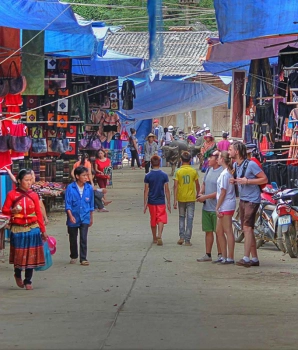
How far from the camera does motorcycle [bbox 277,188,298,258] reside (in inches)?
479

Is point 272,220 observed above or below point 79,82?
below

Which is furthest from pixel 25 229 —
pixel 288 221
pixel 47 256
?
pixel 288 221

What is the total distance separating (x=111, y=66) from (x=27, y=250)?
42.1ft

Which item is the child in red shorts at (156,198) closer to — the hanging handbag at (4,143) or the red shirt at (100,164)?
the hanging handbag at (4,143)

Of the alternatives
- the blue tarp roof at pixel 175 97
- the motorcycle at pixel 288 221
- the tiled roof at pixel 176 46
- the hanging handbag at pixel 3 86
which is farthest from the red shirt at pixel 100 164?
the tiled roof at pixel 176 46

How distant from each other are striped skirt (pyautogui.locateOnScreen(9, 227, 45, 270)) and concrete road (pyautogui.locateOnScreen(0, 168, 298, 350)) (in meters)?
0.33

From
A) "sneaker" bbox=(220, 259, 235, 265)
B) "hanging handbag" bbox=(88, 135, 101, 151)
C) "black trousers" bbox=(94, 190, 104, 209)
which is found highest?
"hanging handbag" bbox=(88, 135, 101, 151)

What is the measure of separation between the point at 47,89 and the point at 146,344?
1202 centimetres

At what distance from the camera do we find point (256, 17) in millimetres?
13039

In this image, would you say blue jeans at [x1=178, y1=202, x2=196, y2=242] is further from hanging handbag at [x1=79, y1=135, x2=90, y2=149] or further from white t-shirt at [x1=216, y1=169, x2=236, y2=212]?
hanging handbag at [x1=79, y1=135, x2=90, y2=149]

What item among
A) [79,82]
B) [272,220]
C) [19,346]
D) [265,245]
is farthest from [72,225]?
[79,82]

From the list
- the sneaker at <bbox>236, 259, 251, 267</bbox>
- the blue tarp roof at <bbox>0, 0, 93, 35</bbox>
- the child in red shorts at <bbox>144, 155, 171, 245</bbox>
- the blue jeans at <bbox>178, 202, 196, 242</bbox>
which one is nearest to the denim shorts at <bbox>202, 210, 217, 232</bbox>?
the sneaker at <bbox>236, 259, 251, 267</bbox>

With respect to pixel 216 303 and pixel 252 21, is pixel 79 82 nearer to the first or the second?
pixel 252 21

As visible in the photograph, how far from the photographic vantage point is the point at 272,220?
1268 cm
